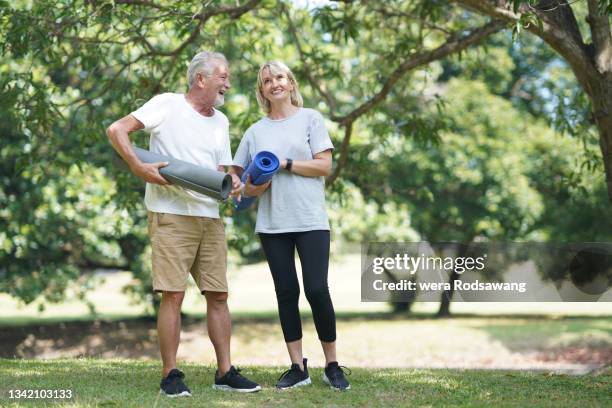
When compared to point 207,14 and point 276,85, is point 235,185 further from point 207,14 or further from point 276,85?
point 207,14

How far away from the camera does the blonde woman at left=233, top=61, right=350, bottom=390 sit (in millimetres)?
4633

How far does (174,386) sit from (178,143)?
1.35m

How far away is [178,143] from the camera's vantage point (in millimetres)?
4543

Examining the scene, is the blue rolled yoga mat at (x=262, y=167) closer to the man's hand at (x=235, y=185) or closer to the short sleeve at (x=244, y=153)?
the man's hand at (x=235, y=185)

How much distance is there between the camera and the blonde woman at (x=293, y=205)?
463cm

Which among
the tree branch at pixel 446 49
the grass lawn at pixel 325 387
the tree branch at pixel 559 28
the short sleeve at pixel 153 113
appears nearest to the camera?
the grass lawn at pixel 325 387

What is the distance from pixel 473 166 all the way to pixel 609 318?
4905 millimetres

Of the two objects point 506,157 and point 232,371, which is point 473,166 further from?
point 232,371

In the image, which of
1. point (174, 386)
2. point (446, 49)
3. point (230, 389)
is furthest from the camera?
point (446, 49)

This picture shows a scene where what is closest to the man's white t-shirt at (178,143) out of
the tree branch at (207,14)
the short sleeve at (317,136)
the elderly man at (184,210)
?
the elderly man at (184,210)

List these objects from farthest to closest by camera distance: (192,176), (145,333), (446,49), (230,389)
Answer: (145,333) < (446,49) < (230,389) < (192,176)

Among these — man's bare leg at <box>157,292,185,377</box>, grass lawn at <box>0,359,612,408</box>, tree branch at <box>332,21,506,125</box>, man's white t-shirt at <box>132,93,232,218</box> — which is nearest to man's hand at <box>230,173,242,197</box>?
man's white t-shirt at <box>132,93,232,218</box>

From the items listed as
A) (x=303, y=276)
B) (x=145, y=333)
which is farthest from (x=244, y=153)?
(x=145, y=333)

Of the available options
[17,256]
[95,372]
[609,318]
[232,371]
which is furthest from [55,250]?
[609,318]
